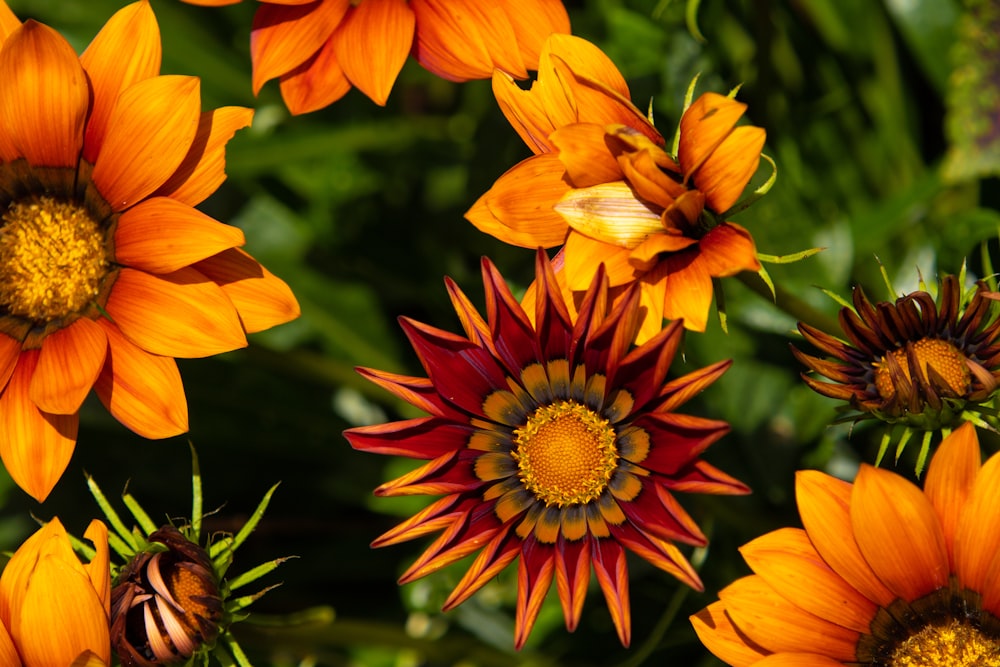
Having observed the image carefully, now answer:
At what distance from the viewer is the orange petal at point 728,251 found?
3.81 ft

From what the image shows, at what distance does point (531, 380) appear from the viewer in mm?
1410

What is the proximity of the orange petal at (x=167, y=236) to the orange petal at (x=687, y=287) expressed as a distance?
0.51 meters

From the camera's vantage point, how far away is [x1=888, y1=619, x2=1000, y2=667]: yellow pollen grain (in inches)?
53.6

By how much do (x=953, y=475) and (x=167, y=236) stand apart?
0.97m

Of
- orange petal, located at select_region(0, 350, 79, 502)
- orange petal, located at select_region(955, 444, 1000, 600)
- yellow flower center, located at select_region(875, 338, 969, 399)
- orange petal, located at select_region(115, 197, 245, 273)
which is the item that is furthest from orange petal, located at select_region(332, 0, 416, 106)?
orange petal, located at select_region(955, 444, 1000, 600)

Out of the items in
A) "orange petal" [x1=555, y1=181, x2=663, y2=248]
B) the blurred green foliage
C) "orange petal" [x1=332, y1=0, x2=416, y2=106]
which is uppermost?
"orange petal" [x1=332, y1=0, x2=416, y2=106]

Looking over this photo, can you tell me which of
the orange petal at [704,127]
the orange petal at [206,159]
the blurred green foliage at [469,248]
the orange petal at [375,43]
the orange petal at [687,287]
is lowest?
the blurred green foliage at [469,248]

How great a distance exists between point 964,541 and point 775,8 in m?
1.33

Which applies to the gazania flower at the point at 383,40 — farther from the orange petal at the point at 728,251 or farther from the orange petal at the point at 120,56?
the orange petal at the point at 728,251

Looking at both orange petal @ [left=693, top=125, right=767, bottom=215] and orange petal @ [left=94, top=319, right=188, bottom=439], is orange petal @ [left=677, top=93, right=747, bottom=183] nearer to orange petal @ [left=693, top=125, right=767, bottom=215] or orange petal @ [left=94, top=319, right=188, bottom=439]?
orange petal @ [left=693, top=125, right=767, bottom=215]

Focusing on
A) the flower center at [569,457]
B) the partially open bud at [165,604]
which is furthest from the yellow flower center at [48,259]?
the flower center at [569,457]

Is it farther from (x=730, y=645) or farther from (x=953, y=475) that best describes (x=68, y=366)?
(x=953, y=475)

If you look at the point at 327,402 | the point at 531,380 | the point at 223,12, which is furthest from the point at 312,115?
the point at 531,380

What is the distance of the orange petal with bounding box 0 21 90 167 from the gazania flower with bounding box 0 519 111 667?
513 millimetres
